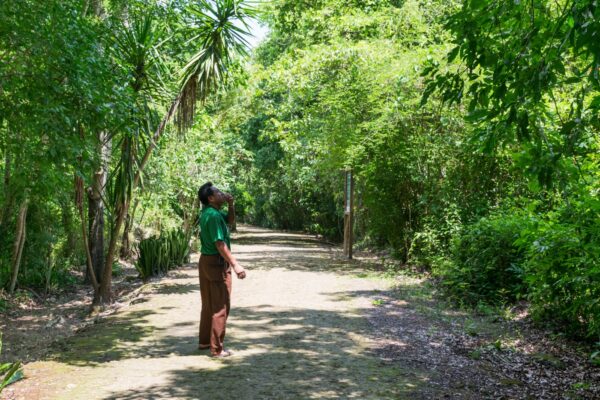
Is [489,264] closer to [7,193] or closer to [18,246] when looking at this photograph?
[7,193]

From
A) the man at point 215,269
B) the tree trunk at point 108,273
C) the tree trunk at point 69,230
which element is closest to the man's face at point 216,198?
the man at point 215,269

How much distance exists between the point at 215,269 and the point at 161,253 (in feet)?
30.6

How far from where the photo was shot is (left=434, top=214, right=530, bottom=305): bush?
10.0 meters

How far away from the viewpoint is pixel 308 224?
138 feet

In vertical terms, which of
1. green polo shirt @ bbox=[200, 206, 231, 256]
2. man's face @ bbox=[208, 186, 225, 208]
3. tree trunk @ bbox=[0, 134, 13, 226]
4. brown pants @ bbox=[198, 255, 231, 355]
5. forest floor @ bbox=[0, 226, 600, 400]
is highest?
tree trunk @ bbox=[0, 134, 13, 226]

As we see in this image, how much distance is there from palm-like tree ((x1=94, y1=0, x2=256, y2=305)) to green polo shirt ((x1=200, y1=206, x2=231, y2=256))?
146 inches

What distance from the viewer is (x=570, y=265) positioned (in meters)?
6.71

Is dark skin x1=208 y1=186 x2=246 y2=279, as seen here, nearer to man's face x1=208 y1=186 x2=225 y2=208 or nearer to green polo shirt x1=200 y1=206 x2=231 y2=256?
man's face x1=208 y1=186 x2=225 y2=208

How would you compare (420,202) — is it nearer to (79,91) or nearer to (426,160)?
(426,160)

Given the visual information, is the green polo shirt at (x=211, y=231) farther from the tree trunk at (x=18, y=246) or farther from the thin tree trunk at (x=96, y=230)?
the tree trunk at (x=18, y=246)

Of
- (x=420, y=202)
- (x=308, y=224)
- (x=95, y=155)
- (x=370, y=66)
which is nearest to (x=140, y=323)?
(x=95, y=155)

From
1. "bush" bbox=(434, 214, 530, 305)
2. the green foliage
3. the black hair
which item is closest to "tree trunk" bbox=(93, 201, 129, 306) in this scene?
the green foliage

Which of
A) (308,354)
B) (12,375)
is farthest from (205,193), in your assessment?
(12,375)

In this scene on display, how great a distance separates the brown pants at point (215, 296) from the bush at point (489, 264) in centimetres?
501
